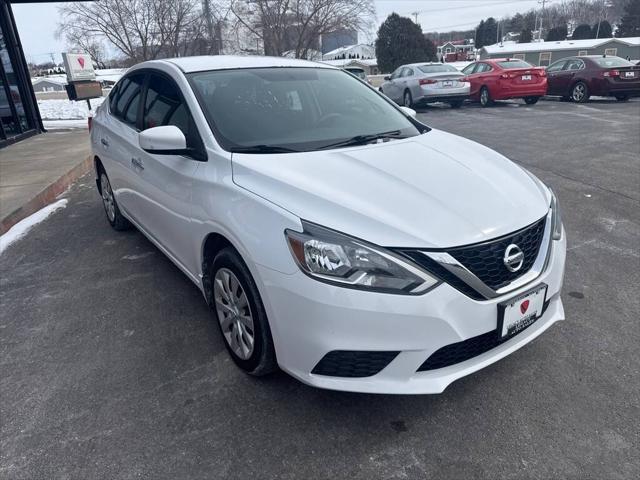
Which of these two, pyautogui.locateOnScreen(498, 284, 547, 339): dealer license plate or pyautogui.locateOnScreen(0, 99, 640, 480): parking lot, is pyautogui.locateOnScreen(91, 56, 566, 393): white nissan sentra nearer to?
pyautogui.locateOnScreen(498, 284, 547, 339): dealer license plate

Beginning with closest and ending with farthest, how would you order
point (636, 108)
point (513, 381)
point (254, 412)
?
point (254, 412) < point (513, 381) < point (636, 108)

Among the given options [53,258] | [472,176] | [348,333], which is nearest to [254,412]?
[348,333]

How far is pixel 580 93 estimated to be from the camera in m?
15.5

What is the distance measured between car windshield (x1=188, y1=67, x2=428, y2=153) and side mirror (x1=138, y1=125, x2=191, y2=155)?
0.67ft

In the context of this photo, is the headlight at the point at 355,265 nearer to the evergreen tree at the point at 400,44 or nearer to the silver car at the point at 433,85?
the silver car at the point at 433,85

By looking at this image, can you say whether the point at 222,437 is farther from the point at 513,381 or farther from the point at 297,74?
the point at 297,74

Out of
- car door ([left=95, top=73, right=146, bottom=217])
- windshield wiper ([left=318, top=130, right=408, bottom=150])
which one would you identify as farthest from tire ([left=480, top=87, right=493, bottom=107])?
windshield wiper ([left=318, top=130, right=408, bottom=150])

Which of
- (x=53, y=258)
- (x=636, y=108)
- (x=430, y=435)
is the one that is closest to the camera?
(x=430, y=435)

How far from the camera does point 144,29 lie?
98.2 feet

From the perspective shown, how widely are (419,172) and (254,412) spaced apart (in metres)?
1.48

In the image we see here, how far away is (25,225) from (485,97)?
14.3 meters

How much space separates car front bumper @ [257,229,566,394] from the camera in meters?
1.96

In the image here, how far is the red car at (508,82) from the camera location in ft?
49.0

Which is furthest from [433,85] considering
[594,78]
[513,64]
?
[594,78]
